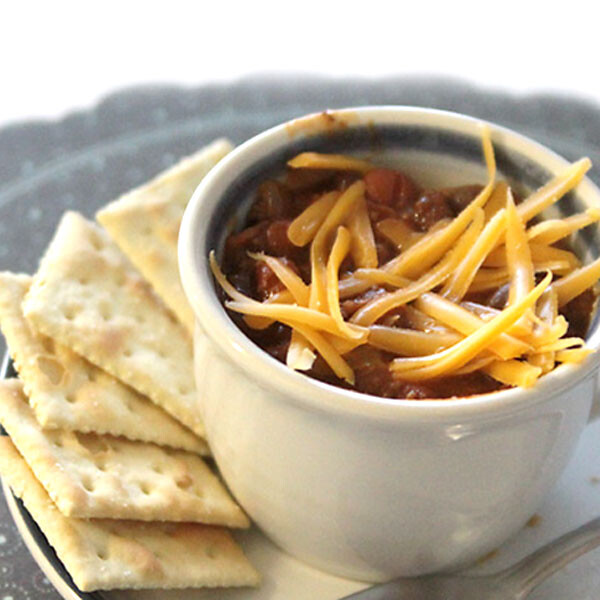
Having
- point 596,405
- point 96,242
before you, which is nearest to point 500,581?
point 596,405

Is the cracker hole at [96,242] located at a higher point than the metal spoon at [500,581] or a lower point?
higher

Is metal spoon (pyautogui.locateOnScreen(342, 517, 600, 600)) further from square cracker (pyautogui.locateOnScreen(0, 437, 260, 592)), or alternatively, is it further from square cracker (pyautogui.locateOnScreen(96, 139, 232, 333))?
square cracker (pyautogui.locateOnScreen(96, 139, 232, 333))

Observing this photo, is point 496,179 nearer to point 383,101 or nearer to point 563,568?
point 563,568

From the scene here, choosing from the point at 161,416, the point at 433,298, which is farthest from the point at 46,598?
the point at 433,298

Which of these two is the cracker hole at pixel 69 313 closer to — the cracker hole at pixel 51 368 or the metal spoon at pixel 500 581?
the cracker hole at pixel 51 368

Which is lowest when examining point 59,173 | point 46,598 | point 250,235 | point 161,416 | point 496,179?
point 46,598

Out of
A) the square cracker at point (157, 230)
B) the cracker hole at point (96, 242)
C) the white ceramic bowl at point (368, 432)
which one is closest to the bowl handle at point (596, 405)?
the white ceramic bowl at point (368, 432)

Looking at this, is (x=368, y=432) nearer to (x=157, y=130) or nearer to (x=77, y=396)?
(x=77, y=396)
